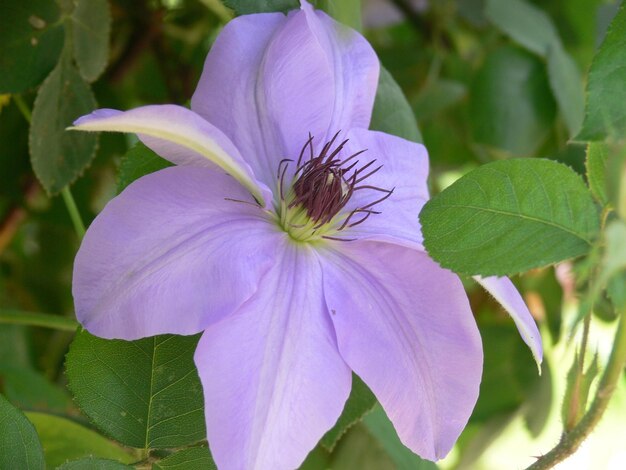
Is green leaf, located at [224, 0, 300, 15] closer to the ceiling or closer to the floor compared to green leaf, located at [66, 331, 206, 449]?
closer to the ceiling

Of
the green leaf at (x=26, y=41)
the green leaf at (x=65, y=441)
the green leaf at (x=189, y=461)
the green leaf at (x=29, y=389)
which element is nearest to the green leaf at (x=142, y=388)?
the green leaf at (x=189, y=461)

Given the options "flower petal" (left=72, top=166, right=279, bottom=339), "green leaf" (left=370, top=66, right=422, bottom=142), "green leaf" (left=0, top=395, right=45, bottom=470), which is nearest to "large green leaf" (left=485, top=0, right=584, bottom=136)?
"green leaf" (left=370, top=66, right=422, bottom=142)

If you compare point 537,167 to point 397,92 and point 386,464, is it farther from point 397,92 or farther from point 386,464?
point 386,464

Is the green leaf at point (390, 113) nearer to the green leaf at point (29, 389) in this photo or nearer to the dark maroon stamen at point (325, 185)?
the dark maroon stamen at point (325, 185)

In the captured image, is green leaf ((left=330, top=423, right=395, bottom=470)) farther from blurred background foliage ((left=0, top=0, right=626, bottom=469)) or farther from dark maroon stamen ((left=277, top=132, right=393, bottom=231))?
dark maroon stamen ((left=277, top=132, right=393, bottom=231))

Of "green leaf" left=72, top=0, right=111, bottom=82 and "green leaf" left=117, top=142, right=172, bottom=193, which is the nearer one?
"green leaf" left=117, top=142, right=172, bottom=193

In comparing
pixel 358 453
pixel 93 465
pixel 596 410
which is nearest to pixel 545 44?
pixel 358 453

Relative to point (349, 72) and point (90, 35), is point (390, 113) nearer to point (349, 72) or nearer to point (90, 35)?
point (349, 72)
